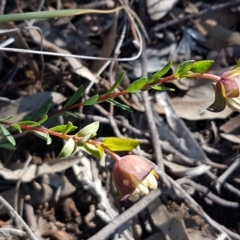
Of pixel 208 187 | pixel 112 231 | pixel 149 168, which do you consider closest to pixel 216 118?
pixel 208 187

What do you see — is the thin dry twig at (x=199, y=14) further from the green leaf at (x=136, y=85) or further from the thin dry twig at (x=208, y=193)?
the green leaf at (x=136, y=85)

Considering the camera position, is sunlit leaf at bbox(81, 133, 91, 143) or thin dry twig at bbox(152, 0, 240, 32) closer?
sunlit leaf at bbox(81, 133, 91, 143)

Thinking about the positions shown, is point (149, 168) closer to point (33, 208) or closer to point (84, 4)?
point (33, 208)

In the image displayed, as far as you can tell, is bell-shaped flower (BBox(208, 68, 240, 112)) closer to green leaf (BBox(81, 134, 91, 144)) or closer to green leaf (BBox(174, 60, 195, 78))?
green leaf (BBox(174, 60, 195, 78))

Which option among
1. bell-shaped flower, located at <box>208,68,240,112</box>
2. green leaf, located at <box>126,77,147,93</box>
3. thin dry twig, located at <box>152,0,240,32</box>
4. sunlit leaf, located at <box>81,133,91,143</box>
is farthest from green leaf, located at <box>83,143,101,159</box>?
thin dry twig, located at <box>152,0,240,32</box>

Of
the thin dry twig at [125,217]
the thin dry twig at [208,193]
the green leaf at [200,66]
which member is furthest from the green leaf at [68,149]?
the thin dry twig at [208,193]
